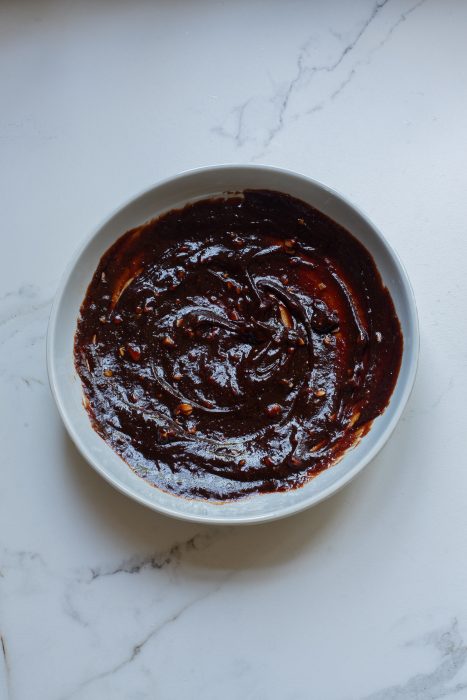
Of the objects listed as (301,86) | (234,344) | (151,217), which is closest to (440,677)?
(234,344)

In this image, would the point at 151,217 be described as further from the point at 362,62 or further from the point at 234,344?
the point at 362,62

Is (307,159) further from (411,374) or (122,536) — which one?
(122,536)

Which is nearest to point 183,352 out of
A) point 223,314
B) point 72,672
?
point 223,314

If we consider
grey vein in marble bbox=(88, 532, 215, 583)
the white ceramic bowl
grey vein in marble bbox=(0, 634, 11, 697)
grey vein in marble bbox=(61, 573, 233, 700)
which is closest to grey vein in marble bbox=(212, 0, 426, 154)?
the white ceramic bowl

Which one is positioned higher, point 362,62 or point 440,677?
point 362,62

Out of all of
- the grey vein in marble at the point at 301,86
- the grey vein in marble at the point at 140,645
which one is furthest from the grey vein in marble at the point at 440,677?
the grey vein in marble at the point at 301,86

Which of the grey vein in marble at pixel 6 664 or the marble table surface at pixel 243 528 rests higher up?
the marble table surface at pixel 243 528

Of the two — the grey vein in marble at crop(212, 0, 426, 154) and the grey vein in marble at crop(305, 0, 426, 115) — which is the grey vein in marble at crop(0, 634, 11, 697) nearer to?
the grey vein in marble at crop(212, 0, 426, 154)

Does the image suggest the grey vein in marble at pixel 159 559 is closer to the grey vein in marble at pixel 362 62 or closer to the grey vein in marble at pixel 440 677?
the grey vein in marble at pixel 440 677
